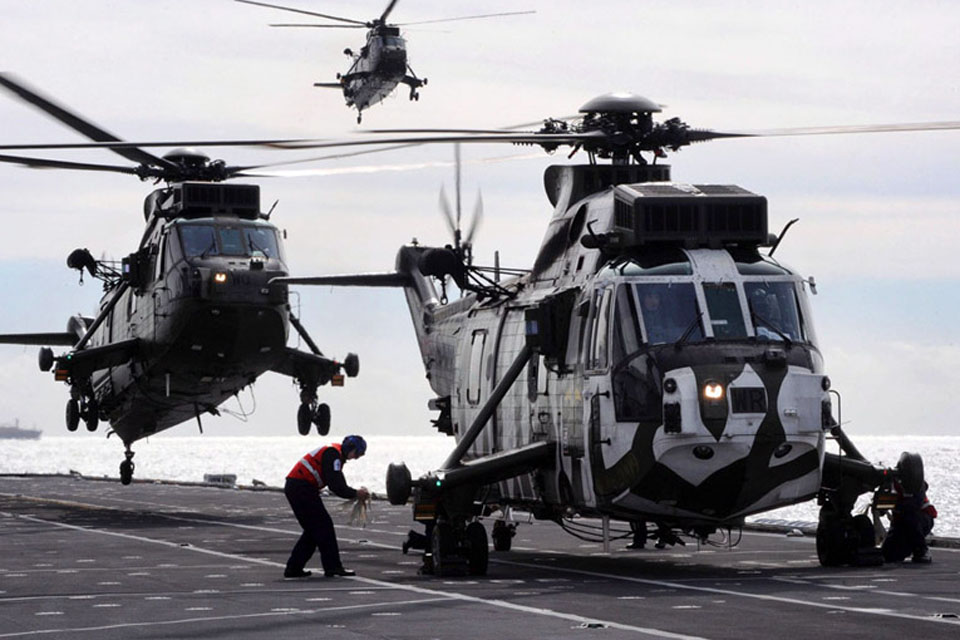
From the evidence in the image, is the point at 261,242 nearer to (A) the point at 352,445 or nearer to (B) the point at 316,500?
(A) the point at 352,445

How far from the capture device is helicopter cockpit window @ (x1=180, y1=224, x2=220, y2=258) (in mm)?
36531

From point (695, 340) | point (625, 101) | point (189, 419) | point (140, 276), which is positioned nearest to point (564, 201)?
point (625, 101)

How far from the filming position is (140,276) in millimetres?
38938

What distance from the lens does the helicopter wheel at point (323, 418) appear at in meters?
42.4

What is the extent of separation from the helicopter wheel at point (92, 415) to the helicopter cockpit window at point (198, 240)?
7479 millimetres

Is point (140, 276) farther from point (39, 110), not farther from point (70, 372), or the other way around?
point (39, 110)

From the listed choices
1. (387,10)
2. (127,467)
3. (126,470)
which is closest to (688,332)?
(127,467)

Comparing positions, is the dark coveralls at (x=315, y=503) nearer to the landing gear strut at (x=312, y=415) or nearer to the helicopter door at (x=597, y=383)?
the helicopter door at (x=597, y=383)

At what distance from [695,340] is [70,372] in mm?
24410

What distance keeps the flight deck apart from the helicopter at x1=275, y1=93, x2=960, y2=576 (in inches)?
35.6

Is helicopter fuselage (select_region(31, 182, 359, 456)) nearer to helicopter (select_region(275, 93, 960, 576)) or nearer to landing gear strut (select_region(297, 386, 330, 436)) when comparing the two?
landing gear strut (select_region(297, 386, 330, 436))

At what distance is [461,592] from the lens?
18062mm

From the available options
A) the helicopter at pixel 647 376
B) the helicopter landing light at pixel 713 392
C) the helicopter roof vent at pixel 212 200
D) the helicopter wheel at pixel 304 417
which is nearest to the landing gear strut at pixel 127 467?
the helicopter wheel at pixel 304 417

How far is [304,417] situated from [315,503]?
22.5 meters
